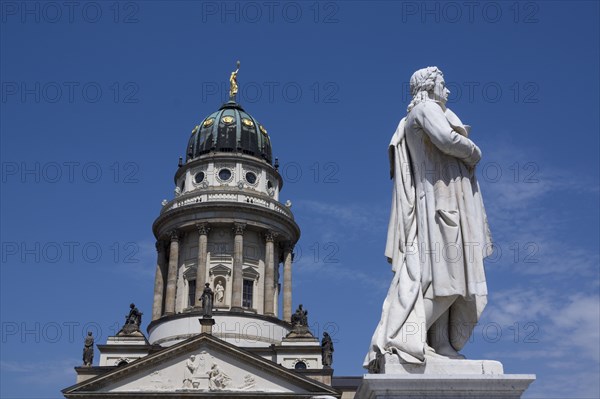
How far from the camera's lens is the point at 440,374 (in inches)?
224

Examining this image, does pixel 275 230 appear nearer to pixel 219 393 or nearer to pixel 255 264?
pixel 255 264

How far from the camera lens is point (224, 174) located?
67188 millimetres

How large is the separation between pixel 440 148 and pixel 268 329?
5603 centimetres

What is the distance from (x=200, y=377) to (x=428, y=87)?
153ft

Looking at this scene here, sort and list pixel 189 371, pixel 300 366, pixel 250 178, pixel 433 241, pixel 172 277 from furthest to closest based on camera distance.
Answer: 1. pixel 250 178
2. pixel 172 277
3. pixel 300 366
4. pixel 189 371
5. pixel 433 241

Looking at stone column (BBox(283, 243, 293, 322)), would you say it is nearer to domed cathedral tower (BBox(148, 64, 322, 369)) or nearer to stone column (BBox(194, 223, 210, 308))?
domed cathedral tower (BBox(148, 64, 322, 369))

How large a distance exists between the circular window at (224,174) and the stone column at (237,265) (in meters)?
5.23

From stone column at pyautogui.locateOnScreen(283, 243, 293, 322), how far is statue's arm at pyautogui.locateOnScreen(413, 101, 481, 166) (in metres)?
58.1

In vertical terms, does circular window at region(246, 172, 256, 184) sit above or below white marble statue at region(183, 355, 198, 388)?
above

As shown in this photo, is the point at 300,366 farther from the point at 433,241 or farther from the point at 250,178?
the point at 433,241

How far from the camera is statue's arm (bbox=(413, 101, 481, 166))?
6.27 metres

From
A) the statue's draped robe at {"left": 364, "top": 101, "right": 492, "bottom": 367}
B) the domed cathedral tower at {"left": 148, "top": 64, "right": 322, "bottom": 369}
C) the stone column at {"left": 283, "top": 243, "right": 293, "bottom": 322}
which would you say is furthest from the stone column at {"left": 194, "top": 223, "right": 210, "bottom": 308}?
the statue's draped robe at {"left": 364, "top": 101, "right": 492, "bottom": 367}

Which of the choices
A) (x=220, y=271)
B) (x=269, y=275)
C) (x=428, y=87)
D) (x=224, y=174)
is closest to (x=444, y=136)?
(x=428, y=87)

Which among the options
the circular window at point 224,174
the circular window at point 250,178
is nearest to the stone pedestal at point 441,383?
the circular window at point 224,174
